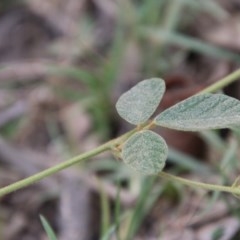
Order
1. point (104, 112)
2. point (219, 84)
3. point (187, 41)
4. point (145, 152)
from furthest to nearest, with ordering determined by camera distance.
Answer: point (104, 112) → point (187, 41) → point (219, 84) → point (145, 152)

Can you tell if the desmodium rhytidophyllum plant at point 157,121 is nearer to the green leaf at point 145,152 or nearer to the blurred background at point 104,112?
the green leaf at point 145,152

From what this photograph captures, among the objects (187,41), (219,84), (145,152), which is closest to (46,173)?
(145,152)

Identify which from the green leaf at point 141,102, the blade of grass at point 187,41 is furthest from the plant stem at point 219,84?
the blade of grass at point 187,41

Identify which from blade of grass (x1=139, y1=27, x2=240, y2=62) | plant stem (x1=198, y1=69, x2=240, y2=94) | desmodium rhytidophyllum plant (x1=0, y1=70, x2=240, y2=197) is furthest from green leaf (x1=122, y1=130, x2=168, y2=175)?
blade of grass (x1=139, y1=27, x2=240, y2=62)

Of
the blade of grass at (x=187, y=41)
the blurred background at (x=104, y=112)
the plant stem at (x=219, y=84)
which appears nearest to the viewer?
the plant stem at (x=219, y=84)

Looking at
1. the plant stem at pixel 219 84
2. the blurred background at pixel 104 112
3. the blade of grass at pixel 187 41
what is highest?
the plant stem at pixel 219 84

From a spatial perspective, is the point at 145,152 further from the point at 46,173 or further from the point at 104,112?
the point at 104,112

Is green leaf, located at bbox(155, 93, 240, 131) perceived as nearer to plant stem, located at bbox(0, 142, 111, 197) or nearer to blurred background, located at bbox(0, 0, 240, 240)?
plant stem, located at bbox(0, 142, 111, 197)
